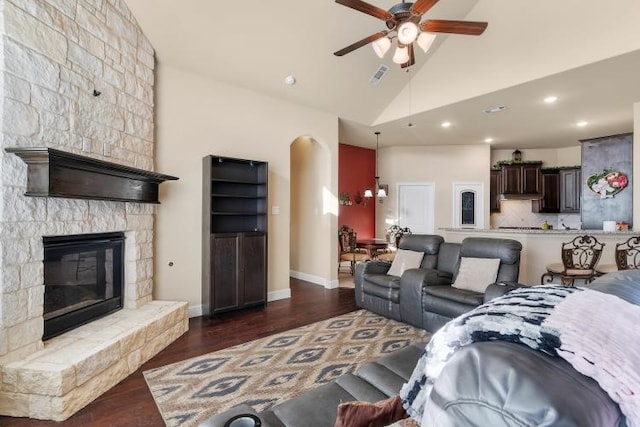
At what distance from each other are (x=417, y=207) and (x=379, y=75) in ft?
13.3

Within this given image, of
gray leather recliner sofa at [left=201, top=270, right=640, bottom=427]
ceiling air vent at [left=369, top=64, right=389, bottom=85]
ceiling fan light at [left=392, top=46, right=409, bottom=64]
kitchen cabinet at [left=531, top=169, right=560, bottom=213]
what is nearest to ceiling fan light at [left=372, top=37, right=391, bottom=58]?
ceiling fan light at [left=392, top=46, right=409, bottom=64]

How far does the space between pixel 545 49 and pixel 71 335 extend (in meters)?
5.84

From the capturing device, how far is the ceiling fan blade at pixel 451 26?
2.81 meters

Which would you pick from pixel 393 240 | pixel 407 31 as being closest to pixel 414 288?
pixel 407 31

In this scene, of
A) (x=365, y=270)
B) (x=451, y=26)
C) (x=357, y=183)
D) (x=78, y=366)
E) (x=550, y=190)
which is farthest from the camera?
(x=357, y=183)

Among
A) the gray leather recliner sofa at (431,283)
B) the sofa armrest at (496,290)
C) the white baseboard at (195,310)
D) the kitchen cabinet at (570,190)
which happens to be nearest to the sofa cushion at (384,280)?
the gray leather recliner sofa at (431,283)

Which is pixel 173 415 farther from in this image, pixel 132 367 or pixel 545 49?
pixel 545 49

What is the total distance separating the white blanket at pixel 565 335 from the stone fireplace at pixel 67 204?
2.50m

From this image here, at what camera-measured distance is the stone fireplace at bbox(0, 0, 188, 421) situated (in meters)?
2.22

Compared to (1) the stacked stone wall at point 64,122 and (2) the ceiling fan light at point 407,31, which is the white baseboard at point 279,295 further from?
(2) the ceiling fan light at point 407,31

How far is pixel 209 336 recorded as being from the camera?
3.47 m

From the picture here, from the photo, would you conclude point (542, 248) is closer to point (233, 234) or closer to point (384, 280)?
point (384, 280)

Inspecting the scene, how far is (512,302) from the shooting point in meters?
0.97

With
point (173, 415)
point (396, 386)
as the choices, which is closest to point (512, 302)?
point (396, 386)
